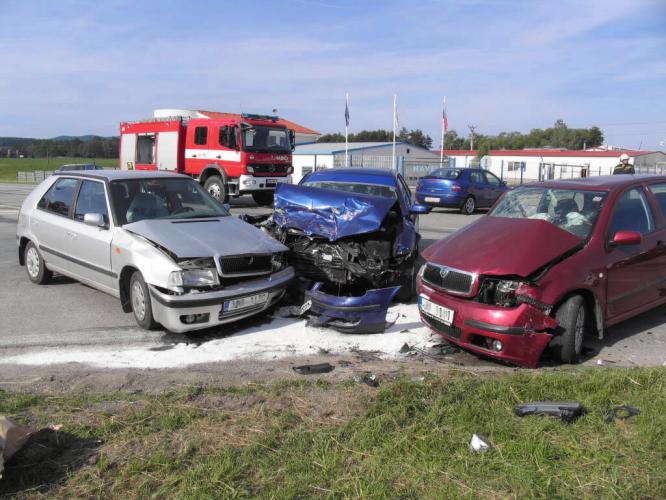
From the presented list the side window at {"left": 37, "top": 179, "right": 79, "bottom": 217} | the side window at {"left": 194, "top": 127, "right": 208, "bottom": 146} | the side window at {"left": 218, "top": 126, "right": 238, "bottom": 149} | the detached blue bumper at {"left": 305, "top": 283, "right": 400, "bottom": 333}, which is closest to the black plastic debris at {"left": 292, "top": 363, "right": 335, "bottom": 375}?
the detached blue bumper at {"left": 305, "top": 283, "right": 400, "bottom": 333}

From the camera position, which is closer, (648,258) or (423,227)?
(648,258)

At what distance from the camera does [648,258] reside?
5.30 m

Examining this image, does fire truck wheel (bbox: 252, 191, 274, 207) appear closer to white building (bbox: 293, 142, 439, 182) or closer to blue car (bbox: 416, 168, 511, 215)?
blue car (bbox: 416, 168, 511, 215)

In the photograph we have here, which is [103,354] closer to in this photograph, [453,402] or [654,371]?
[453,402]

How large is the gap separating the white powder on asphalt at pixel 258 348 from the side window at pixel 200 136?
1343 cm

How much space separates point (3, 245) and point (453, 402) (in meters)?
10.2

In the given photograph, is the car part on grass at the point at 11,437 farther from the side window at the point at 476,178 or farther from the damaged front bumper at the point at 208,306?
the side window at the point at 476,178

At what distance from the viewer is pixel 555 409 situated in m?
3.46

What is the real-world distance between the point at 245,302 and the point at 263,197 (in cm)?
1448

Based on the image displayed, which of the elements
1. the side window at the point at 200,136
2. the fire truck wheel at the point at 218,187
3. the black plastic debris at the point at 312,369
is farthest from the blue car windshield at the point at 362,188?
the side window at the point at 200,136

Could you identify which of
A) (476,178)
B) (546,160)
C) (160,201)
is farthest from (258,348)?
(546,160)

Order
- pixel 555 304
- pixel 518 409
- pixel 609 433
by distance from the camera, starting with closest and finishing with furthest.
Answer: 1. pixel 609 433
2. pixel 518 409
3. pixel 555 304

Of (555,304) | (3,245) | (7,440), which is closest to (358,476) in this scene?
(7,440)

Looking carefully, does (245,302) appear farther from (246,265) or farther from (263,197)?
(263,197)
